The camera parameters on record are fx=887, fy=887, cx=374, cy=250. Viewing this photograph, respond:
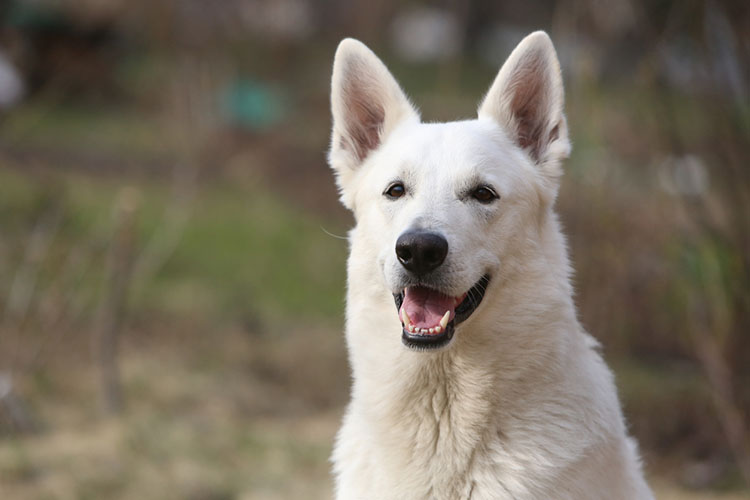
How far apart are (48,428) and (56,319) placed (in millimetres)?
831

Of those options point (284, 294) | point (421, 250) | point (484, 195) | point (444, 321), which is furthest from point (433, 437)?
point (284, 294)

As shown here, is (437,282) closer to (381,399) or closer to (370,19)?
(381,399)

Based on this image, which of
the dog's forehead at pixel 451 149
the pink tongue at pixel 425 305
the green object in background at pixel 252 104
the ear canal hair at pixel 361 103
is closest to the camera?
the pink tongue at pixel 425 305

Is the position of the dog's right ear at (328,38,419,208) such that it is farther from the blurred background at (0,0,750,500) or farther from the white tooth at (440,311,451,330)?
the blurred background at (0,0,750,500)

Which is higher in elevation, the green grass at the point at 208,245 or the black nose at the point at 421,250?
the black nose at the point at 421,250

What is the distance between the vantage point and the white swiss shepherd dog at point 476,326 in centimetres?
300

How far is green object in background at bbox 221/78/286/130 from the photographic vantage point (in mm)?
16781

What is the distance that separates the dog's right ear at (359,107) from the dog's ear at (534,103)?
36 centimetres

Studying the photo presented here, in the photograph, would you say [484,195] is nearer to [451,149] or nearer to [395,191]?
[451,149]

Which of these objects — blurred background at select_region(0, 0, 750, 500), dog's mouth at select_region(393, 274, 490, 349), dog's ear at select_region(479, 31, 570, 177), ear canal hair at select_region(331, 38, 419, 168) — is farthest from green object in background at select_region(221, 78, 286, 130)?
dog's mouth at select_region(393, 274, 490, 349)

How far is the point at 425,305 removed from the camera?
10.2 feet

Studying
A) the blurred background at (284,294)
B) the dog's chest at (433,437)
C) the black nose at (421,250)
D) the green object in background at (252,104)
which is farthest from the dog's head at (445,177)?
the green object in background at (252,104)

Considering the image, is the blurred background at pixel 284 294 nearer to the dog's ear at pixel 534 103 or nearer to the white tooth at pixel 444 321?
the dog's ear at pixel 534 103

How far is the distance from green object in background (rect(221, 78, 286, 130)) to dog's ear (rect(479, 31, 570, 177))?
44.0 ft
